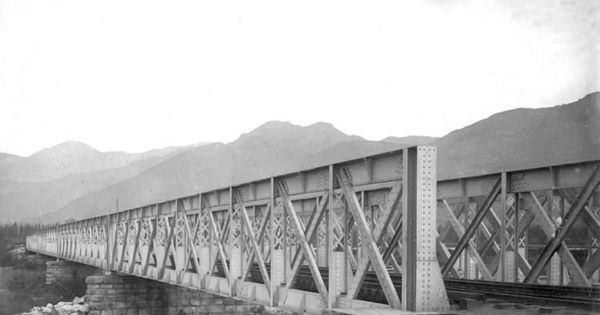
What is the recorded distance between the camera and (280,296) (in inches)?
711

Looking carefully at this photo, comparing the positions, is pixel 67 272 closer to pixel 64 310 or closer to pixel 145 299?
pixel 64 310

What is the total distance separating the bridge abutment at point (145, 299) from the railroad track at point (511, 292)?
1661 cm

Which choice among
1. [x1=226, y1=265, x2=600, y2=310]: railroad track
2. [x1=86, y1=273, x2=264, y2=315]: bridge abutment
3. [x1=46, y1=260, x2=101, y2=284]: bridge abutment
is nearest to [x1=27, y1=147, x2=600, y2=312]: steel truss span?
[x1=226, y1=265, x2=600, y2=310]: railroad track

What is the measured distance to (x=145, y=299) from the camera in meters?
37.5

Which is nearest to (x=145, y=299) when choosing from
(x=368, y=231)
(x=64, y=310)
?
(x=64, y=310)

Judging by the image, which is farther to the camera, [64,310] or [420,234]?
[64,310]

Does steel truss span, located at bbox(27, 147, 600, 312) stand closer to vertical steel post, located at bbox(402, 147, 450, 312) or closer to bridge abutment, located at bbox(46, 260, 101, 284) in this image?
vertical steel post, located at bbox(402, 147, 450, 312)

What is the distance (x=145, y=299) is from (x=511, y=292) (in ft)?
77.5

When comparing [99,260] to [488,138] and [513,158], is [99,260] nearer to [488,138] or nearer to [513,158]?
[513,158]

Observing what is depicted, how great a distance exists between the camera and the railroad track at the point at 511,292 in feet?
51.8

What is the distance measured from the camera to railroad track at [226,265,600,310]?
622 inches

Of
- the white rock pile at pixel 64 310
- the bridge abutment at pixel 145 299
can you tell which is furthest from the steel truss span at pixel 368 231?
the white rock pile at pixel 64 310

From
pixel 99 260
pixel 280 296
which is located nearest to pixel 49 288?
pixel 99 260

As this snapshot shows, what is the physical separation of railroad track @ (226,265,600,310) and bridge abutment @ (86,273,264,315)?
16.6 m
